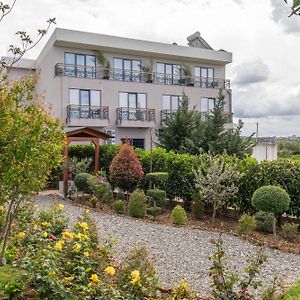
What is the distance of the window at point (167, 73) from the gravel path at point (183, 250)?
20.4m

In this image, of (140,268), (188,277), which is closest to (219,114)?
(188,277)

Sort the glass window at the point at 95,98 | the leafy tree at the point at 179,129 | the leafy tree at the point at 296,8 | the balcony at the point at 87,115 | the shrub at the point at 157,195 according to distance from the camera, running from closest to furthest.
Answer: the leafy tree at the point at 296,8 < the shrub at the point at 157,195 < the leafy tree at the point at 179,129 < the balcony at the point at 87,115 < the glass window at the point at 95,98

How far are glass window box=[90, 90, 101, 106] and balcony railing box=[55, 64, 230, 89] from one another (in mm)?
1199

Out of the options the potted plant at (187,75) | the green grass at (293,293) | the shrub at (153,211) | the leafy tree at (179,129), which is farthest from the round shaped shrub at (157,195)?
the potted plant at (187,75)

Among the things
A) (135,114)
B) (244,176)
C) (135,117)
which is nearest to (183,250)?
(244,176)

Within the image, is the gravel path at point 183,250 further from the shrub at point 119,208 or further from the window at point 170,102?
the window at point 170,102

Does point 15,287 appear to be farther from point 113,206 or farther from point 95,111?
point 95,111

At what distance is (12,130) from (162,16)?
28.3ft

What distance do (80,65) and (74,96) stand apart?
2.42 metres

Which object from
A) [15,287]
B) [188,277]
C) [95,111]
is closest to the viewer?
[15,287]

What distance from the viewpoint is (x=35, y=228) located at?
6863 mm

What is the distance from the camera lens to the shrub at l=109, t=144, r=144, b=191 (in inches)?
605

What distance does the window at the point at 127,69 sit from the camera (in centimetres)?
3027

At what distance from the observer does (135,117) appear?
Result: 3000 centimetres
